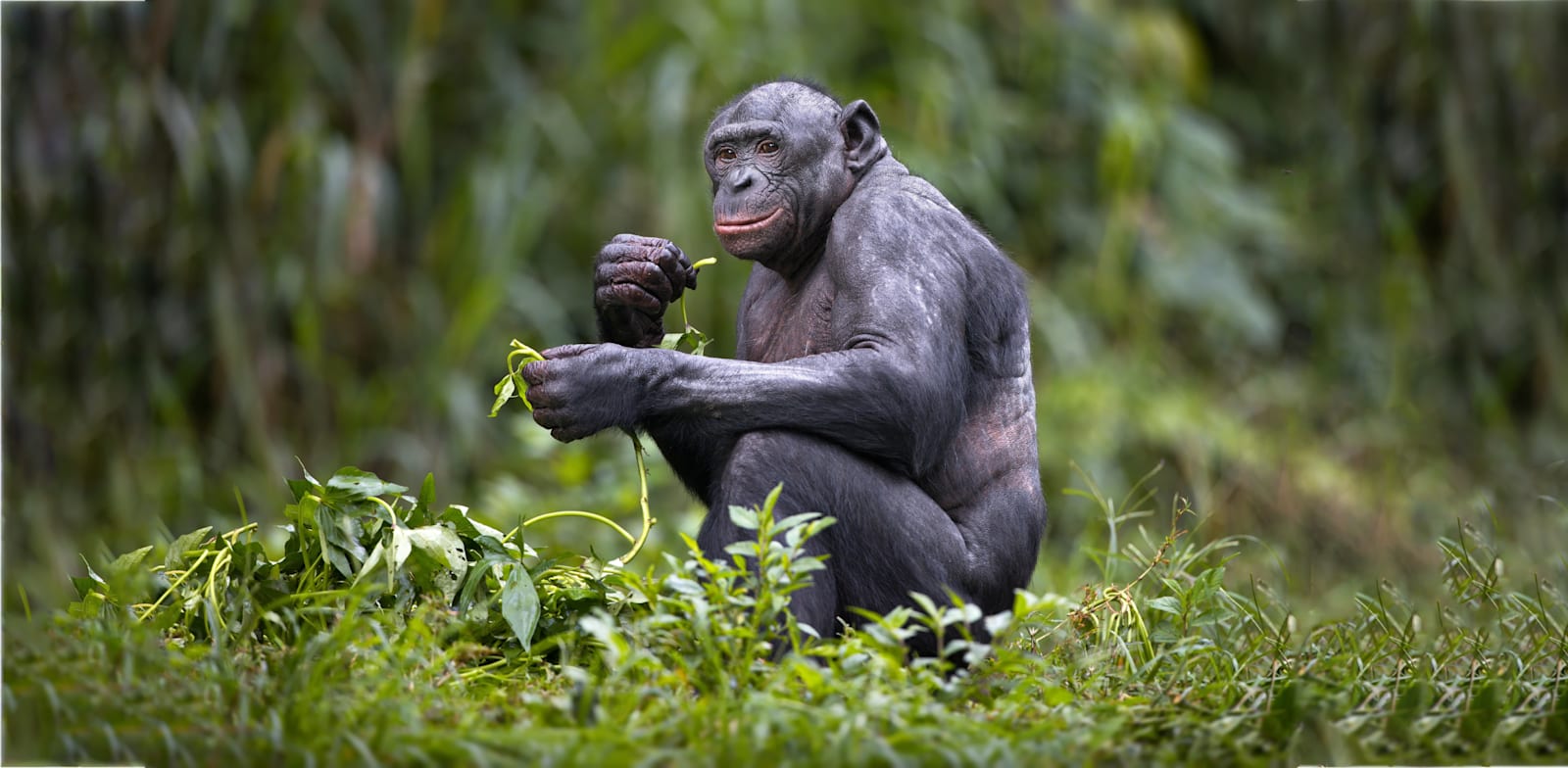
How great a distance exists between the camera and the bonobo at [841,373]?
4484 millimetres

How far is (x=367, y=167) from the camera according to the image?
388 inches

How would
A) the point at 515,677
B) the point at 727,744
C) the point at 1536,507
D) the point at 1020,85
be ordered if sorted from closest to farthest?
the point at 727,744, the point at 515,677, the point at 1536,507, the point at 1020,85

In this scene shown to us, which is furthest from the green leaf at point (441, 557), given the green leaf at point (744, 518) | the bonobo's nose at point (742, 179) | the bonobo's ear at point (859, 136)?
the bonobo's ear at point (859, 136)

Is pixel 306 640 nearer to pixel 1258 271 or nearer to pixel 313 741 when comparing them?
pixel 313 741

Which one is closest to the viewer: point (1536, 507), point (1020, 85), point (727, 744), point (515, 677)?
point (727, 744)

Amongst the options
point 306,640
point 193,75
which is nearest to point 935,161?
point 193,75

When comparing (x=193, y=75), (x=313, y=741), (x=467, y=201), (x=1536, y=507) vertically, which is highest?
(x=193, y=75)

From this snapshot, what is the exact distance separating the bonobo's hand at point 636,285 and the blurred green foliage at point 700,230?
292 centimetres

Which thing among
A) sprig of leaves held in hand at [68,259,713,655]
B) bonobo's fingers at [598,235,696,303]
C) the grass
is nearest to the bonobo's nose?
bonobo's fingers at [598,235,696,303]

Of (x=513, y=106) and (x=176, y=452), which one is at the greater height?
(x=513, y=106)

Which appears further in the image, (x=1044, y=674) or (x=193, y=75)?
(x=193, y=75)

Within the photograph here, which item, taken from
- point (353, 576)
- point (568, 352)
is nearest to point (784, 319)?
point (568, 352)

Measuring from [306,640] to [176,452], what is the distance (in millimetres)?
5493

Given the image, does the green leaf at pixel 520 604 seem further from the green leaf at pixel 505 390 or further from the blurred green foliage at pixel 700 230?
the blurred green foliage at pixel 700 230
